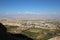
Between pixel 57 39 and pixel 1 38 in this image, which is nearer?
pixel 1 38

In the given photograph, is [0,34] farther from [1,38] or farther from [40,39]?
[40,39]

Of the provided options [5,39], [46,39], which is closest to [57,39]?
[46,39]

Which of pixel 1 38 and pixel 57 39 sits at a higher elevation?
pixel 1 38

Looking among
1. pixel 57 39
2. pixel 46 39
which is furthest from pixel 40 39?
pixel 57 39

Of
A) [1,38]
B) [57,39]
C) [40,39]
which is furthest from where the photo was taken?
[40,39]

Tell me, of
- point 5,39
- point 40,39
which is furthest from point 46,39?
point 5,39

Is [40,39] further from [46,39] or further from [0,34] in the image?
[0,34]

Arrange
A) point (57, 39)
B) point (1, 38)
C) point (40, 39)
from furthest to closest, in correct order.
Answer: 1. point (40, 39)
2. point (57, 39)
3. point (1, 38)

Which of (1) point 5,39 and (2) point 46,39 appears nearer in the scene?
(1) point 5,39

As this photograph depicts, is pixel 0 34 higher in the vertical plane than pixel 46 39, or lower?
higher
